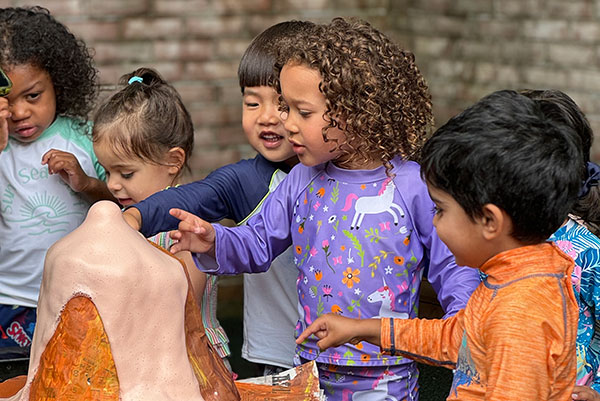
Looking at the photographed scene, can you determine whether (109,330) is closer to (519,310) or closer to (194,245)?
(194,245)

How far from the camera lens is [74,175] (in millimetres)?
2777

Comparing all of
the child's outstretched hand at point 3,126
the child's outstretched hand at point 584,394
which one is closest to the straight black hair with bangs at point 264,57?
the child's outstretched hand at point 3,126

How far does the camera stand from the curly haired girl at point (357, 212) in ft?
7.00

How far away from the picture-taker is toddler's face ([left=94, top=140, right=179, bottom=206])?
2.60 m

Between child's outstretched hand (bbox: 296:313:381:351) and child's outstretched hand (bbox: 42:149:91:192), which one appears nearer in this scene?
child's outstretched hand (bbox: 296:313:381:351)

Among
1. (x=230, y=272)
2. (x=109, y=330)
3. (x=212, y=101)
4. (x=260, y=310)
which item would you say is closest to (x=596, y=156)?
(x=212, y=101)

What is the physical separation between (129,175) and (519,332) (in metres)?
1.41

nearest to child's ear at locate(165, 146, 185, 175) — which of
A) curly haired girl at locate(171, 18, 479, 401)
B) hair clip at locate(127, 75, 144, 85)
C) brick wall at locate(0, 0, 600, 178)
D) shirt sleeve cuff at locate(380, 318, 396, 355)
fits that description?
hair clip at locate(127, 75, 144, 85)

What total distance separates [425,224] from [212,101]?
255cm

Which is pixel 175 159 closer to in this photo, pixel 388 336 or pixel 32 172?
pixel 32 172

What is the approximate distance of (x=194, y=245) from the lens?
2.14m

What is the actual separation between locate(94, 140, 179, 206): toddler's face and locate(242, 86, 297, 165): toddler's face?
0.99ft

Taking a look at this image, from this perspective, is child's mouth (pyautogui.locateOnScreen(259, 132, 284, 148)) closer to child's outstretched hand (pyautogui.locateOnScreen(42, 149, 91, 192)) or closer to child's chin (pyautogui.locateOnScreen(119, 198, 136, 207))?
child's chin (pyautogui.locateOnScreen(119, 198, 136, 207))

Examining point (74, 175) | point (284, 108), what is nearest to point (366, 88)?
point (284, 108)
